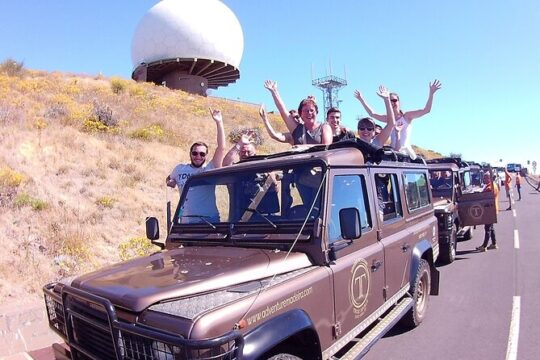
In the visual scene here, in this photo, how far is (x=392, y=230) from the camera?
14.3 ft

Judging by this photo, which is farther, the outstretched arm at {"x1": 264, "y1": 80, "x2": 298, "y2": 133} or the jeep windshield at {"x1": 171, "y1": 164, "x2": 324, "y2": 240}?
the outstretched arm at {"x1": 264, "y1": 80, "x2": 298, "y2": 133}

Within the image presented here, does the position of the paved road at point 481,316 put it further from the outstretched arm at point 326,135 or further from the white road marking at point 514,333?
the outstretched arm at point 326,135

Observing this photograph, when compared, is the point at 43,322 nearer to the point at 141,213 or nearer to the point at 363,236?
the point at 363,236

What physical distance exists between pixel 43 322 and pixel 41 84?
20980 millimetres

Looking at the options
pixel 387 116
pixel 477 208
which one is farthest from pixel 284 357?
pixel 477 208

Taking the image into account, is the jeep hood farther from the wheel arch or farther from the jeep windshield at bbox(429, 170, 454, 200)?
the jeep windshield at bbox(429, 170, 454, 200)

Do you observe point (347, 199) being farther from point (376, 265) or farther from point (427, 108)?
point (427, 108)

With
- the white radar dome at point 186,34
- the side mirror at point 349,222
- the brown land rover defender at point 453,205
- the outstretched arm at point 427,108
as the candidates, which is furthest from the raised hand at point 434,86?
the white radar dome at point 186,34

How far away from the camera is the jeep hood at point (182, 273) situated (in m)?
2.45

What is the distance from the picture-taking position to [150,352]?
221 centimetres

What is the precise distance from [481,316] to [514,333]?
602mm

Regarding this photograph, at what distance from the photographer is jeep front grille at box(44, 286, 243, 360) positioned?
82.5 inches

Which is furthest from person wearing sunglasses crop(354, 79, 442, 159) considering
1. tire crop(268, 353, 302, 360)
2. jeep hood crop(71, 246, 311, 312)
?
tire crop(268, 353, 302, 360)

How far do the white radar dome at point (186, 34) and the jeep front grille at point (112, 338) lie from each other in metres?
35.5
